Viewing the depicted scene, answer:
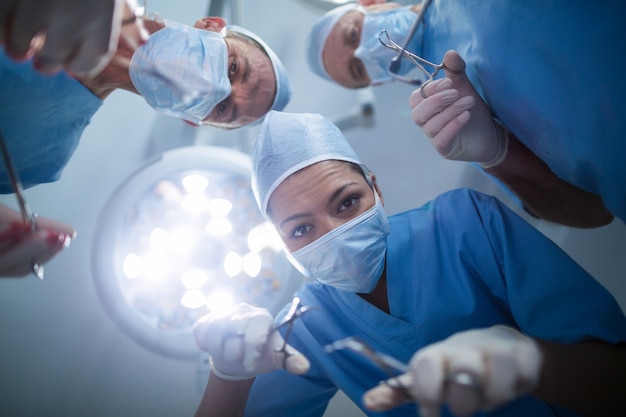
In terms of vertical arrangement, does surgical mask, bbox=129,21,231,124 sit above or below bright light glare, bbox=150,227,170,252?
above

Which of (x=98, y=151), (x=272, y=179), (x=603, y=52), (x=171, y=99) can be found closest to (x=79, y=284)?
(x=98, y=151)

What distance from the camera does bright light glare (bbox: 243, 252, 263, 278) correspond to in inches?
55.2

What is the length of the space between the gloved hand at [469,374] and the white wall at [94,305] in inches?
28.7

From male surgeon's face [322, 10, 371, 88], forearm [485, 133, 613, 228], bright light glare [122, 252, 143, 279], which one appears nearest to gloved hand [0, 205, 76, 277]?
bright light glare [122, 252, 143, 279]

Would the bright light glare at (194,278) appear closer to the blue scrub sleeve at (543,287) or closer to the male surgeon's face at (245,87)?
the male surgeon's face at (245,87)

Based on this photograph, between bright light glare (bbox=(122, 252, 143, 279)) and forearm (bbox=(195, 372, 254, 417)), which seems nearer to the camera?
forearm (bbox=(195, 372, 254, 417))

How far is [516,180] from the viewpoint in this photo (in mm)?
1168

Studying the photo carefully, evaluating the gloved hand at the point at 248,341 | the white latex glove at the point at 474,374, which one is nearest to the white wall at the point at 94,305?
the gloved hand at the point at 248,341

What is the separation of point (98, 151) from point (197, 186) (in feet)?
1.25

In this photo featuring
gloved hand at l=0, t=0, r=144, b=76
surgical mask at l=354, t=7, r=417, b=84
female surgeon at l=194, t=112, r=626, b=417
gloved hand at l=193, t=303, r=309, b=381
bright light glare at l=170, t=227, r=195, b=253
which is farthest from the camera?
surgical mask at l=354, t=7, r=417, b=84

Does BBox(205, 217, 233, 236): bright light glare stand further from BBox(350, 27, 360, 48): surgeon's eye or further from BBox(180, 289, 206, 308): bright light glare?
BBox(350, 27, 360, 48): surgeon's eye

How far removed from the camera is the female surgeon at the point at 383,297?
2.51ft

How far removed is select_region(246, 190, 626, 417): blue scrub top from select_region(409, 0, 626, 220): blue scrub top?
17cm

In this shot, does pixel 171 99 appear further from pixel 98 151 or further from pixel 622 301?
pixel 622 301
